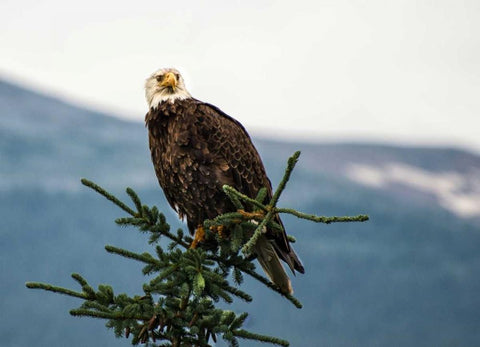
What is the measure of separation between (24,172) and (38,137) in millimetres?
2682

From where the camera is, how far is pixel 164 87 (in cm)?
488

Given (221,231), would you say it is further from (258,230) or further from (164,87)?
(164,87)

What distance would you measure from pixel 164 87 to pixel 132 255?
1.85m

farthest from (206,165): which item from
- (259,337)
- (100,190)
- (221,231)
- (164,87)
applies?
(259,337)

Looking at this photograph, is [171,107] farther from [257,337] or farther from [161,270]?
[257,337]

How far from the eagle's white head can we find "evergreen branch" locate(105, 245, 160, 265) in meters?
1.67

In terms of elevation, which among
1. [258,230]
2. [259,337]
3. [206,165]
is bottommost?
[259,337]

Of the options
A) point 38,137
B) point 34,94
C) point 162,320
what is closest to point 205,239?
point 162,320

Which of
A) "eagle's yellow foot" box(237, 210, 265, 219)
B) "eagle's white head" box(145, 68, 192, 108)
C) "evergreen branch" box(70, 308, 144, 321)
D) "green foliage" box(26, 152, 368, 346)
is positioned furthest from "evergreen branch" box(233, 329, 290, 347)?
"eagle's white head" box(145, 68, 192, 108)

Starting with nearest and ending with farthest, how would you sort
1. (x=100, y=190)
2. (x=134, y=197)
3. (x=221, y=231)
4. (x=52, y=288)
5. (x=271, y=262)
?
(x=52, y=288) → (x=100, y=190) → (x=134, y=197) → (x=221, y=231) → (x=271, y=262)

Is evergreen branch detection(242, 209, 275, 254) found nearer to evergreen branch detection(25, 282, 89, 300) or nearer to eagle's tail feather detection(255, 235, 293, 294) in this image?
evergreen branch detection(25, 282, 89, 300)

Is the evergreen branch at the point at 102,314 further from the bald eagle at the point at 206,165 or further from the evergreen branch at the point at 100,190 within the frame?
the bald eagle at the point at 206,165

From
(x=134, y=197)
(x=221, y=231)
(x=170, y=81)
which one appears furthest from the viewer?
(x=170, y=81)

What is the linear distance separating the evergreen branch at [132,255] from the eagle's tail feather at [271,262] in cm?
116
